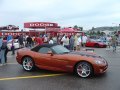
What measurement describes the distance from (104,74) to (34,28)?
3147 centimetres

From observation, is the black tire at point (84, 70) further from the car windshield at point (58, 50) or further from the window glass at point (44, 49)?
the window glass at point (44, 49)

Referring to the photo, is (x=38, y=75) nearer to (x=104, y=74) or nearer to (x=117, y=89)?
(x=104, y=74)

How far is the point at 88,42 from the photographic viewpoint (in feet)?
102

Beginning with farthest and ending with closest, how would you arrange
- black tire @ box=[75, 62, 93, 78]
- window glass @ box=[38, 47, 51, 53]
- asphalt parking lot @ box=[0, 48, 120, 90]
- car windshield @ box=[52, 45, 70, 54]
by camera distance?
1. window glass @ box=[38, 47, 51, 53]
2. car windshield @ box=[52, 45, 70, 54]
3. black tire @ box=[75, 62, 93, 78]
4. asphalt parking lot @ box=[0, 48, 120, 90]

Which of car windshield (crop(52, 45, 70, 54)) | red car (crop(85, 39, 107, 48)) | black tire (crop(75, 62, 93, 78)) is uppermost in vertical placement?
car windshield (crop(52, 45, 70, 54))

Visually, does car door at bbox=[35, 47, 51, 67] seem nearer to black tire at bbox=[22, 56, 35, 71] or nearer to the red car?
black tire at bbox=[22, 56, 35, 71]

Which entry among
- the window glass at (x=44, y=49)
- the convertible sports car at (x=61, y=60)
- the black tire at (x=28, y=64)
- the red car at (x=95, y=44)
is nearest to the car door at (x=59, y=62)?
the convertible sports car at (x=61, y=60)

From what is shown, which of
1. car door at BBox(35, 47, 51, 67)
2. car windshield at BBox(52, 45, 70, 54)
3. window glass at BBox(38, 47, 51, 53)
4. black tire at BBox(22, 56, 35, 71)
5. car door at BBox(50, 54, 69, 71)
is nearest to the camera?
car door at BBox(50, 54, 69, 71)

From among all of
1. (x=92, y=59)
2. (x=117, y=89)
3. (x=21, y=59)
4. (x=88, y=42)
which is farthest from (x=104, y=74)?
(x=88, y=42)

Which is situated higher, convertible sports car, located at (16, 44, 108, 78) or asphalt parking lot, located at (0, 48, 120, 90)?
convertible sports car, located at (16, 44, 108, 78)

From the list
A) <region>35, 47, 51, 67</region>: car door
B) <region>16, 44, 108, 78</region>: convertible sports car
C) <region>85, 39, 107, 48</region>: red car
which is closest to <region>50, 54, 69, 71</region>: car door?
<region>16, 44, 108, 78</region>: convertible sports car

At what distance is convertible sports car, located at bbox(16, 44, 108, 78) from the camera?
932cm

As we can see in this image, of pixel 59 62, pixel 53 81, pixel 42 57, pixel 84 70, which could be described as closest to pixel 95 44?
pixel 42 57

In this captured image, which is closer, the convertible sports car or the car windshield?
the convertible sports car
